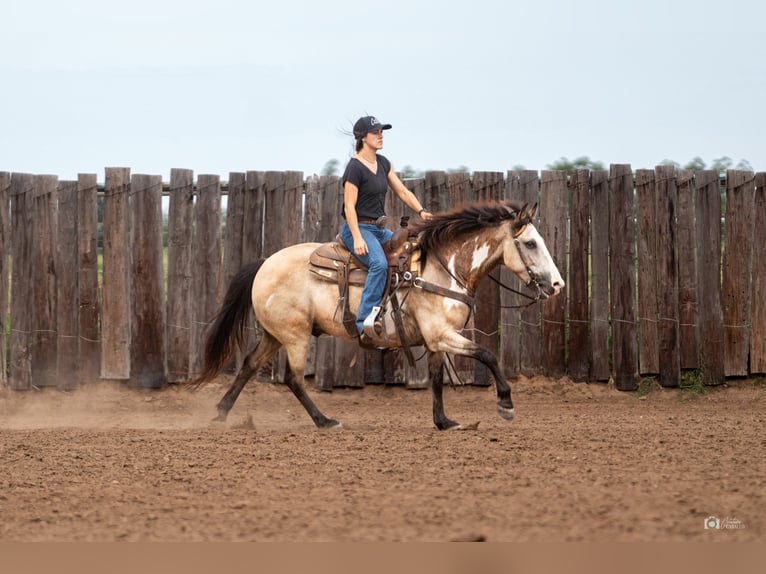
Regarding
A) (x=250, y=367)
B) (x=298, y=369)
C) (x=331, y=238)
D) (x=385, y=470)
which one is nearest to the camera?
(x=385, y=470)

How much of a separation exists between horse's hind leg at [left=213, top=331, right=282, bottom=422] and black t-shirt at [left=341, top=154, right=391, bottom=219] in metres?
1.66

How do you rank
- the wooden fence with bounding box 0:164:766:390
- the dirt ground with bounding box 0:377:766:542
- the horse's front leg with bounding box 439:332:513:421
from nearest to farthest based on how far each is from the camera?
the dirt ground with bounding box 0:377:766:542 < the horse's front leg with bounding box 439:332:513:421 < the wooden fence with bounding box 0:164:766:390

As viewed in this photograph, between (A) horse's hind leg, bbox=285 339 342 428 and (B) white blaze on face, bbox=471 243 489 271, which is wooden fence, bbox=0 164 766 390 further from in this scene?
(B) white blaze on face, bbox=471 243 489 271

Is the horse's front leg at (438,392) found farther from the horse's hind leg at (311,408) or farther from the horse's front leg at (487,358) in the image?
the horse's hind leg at (311,408)

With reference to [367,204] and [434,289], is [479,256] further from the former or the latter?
[367,204]

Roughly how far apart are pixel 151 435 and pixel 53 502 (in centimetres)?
313

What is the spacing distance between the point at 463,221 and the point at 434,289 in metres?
0.66

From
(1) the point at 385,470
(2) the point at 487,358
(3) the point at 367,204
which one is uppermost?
(3) the point at 367,204

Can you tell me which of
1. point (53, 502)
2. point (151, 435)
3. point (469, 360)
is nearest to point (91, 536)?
point (53, 502)

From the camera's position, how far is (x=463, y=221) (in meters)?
9.51

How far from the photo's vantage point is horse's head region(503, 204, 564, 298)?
9180mm

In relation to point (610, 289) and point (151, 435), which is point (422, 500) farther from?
point (610, 289)

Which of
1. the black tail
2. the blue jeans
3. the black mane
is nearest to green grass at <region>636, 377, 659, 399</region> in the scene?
the black mane

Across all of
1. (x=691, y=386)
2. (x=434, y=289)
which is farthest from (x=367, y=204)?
(x=691, y=386)
